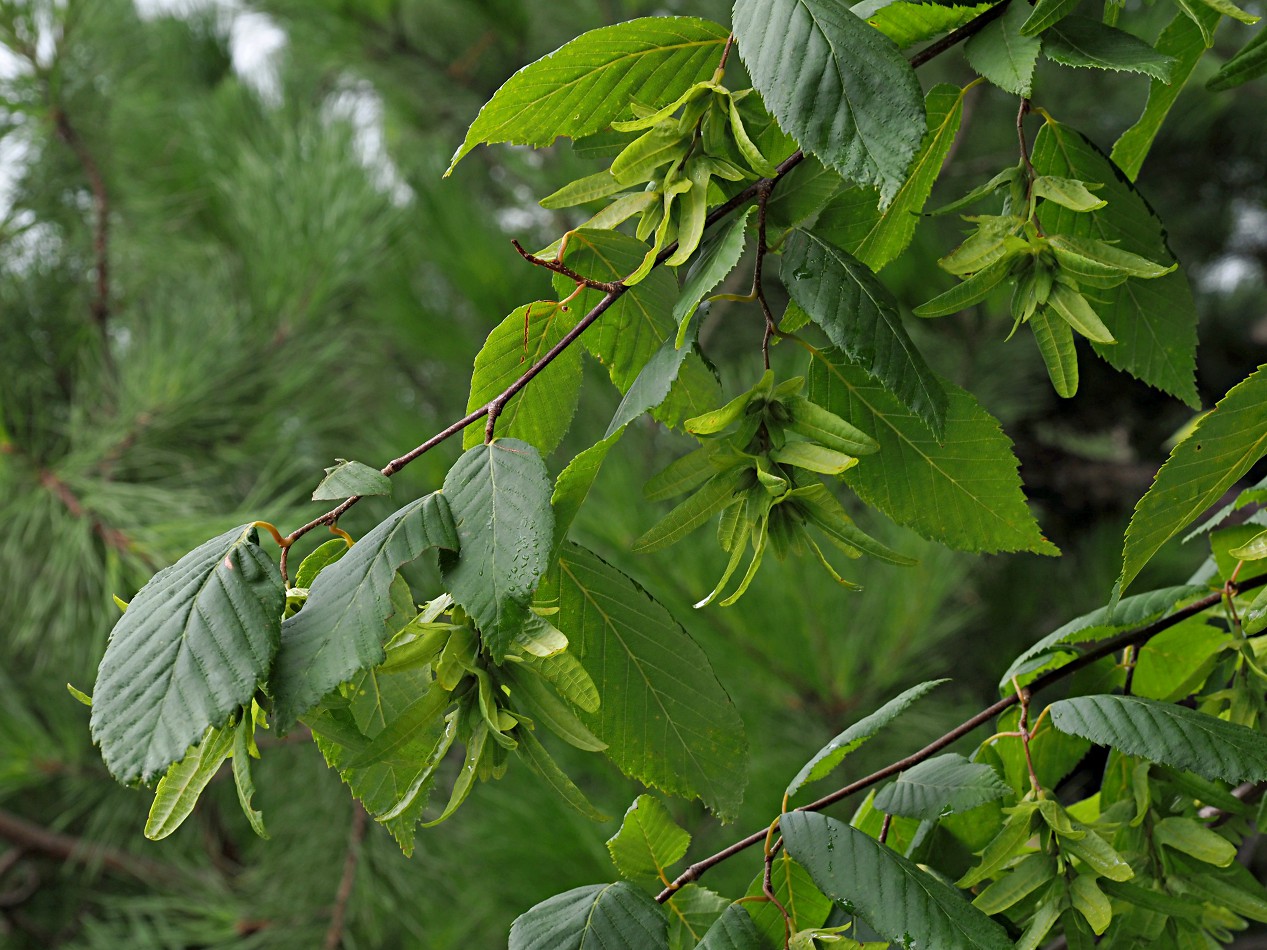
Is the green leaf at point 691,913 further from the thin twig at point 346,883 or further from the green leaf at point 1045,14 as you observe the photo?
the thin twig at point 346,883

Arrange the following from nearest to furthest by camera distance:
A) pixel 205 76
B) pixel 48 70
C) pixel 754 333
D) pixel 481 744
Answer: pixel 481 744, pixel 48 70, pixel 754 333, pixel 205 76

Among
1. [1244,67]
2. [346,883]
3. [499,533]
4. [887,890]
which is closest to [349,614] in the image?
[499,533]

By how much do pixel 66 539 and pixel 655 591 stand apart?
0.47 meters

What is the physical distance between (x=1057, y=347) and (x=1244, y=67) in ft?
0.29

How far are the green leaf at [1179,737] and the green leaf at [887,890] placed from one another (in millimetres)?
57

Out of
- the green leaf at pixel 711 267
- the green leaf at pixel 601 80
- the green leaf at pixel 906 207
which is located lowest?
the green leaf at pixel 906 207

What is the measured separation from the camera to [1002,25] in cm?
27

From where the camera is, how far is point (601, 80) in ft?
0.93

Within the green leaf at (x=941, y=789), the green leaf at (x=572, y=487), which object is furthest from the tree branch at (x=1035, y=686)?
the green leaf at (x=572, y=487)

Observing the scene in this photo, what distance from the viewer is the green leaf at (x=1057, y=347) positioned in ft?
0.90

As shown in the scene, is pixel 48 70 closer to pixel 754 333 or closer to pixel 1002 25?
pixel 754 333

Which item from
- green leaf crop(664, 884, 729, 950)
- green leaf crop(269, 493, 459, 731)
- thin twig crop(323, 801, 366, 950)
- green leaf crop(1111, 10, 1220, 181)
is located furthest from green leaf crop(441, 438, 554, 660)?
thin twig crop(323, 801, 366, 950)

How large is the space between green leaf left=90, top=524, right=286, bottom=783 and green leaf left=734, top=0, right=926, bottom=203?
0.14 meters

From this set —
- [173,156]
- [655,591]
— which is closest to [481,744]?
[655,591]
